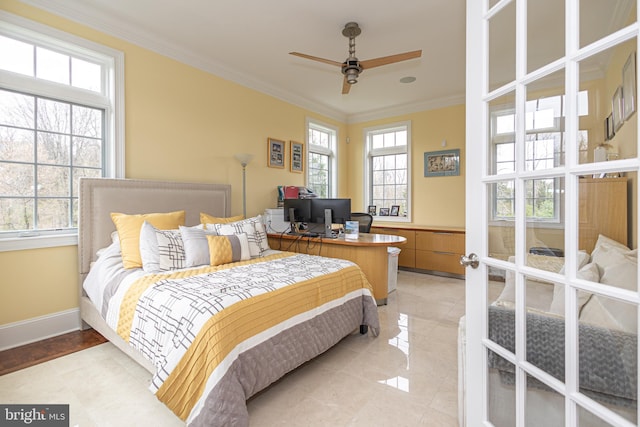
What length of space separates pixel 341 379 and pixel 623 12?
2.14m

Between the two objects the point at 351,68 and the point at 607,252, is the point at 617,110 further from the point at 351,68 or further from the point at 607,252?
the point at 351,68

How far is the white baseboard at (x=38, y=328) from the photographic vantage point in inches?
96.9

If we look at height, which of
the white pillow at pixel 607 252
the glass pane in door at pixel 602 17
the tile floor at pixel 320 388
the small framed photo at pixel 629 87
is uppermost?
the glass pane in door at pixel 602 17

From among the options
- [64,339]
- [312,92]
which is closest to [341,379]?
[64,339]

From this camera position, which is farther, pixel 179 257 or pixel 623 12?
pixel 179 257

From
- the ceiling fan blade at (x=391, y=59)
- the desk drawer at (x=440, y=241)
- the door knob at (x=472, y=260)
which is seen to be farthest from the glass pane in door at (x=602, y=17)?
the desk drawer at (x=440, y=241)

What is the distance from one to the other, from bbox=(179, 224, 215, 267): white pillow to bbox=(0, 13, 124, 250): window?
3.56 feet

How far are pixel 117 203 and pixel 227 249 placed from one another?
1.19m

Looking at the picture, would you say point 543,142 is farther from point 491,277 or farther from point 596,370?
point 596,370

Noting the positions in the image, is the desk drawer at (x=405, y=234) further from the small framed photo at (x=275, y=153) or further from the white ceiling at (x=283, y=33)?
the white ceiling at (x=283, y=33)

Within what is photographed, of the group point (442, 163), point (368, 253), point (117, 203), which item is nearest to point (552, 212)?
point (368, 253)

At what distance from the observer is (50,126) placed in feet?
9.00

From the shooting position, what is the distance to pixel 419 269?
5.04 m

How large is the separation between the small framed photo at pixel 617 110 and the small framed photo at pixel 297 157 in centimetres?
445
